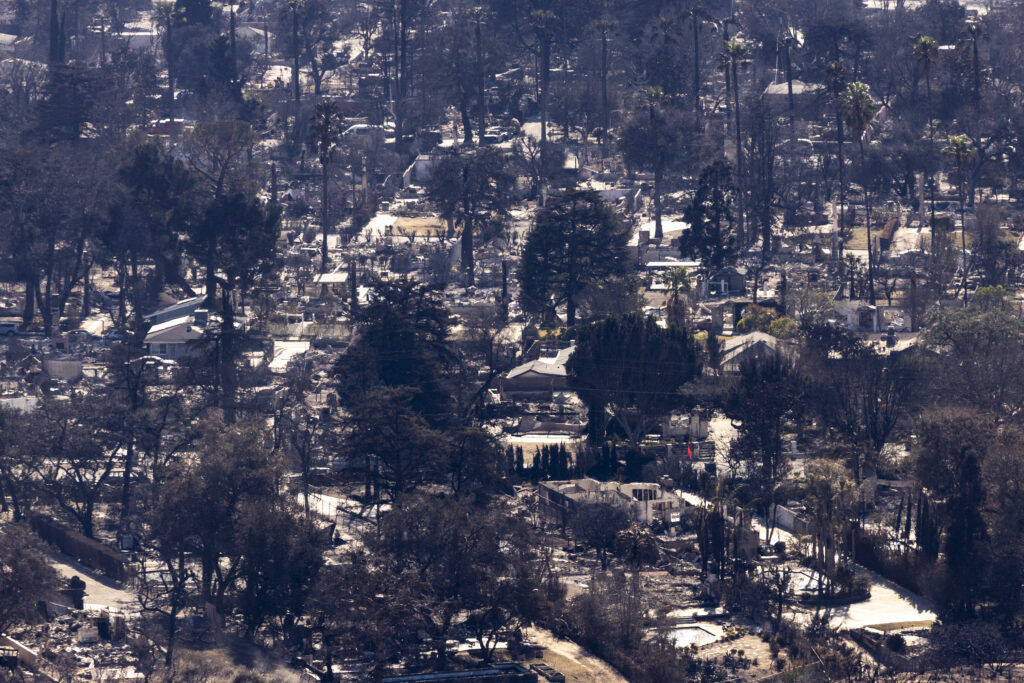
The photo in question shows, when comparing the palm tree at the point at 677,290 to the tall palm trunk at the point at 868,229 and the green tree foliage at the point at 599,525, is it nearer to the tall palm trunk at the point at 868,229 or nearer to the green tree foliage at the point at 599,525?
the tall palm trunk at the point at 868,229

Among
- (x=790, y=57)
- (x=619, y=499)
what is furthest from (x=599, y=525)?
(x=790, y=57)

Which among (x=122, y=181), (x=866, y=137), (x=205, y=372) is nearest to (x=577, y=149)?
(x=866, y=137)

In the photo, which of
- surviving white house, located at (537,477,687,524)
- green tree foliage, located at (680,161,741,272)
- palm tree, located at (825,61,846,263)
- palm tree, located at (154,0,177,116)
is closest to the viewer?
surviving white house, located at (537,477,687,524)

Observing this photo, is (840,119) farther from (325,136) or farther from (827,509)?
(827,509)

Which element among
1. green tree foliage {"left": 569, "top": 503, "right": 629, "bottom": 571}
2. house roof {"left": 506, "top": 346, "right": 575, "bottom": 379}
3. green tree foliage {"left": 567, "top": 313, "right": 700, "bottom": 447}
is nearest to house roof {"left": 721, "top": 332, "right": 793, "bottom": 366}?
green tree foliage {"left": 567, "top": 313, "right": 700, "bottom": 447}

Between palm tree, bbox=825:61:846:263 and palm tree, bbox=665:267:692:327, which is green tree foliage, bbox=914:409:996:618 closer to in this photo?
palm tree, bbox=665:267:692:327

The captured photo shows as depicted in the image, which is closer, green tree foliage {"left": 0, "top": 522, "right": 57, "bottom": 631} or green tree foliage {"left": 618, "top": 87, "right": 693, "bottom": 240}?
green tree foliage {"left": 0, "top": 522, "right": 57, "bottom": 631}
